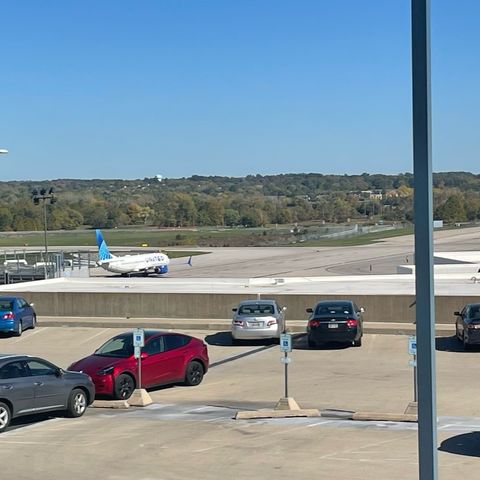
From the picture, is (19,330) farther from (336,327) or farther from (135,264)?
(135,264)

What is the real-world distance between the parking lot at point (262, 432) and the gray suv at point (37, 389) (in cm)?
28

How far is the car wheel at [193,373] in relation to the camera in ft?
65.4

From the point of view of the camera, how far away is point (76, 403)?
649 inches

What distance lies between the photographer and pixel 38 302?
32.5 m

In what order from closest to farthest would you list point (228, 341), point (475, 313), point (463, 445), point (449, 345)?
point (463, 445)
point (475, 313)
point (449, 345)
point (228, 341)

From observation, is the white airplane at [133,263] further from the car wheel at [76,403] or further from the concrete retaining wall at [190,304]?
the car wheel at [76,403]

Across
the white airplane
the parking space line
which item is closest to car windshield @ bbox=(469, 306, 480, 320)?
the parking space line

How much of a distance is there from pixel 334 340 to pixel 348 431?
387 inches

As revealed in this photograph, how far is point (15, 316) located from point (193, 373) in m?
10.0

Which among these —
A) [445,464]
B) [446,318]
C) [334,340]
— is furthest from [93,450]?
[446,318]

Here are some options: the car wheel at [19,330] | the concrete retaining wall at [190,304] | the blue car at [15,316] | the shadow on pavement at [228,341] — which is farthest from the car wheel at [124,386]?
the concrete retaining wall at [190,304]

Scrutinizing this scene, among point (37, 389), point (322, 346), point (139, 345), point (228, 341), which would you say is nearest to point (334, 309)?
point (322, 346)

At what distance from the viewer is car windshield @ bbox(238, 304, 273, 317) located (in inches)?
1019

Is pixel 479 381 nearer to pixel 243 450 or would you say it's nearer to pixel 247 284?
pixel 243 450
